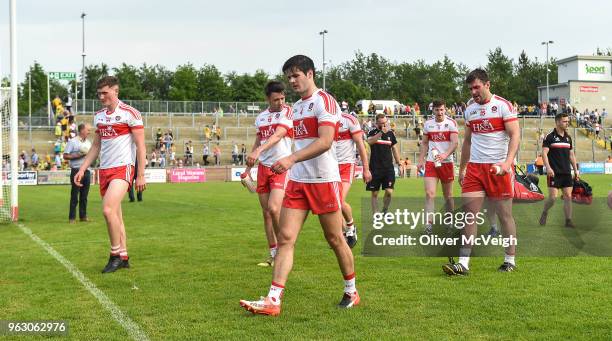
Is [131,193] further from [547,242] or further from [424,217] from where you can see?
[547,242]

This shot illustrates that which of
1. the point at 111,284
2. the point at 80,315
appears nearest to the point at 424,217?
the point at 111,284

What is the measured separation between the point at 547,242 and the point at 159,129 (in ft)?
125

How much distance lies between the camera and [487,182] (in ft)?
26.8

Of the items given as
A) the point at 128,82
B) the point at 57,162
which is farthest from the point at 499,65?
the point at 57,162

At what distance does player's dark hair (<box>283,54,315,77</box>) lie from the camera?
6.00 meters

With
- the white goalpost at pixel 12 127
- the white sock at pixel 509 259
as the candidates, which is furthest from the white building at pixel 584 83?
the white sock at pixel 509 259

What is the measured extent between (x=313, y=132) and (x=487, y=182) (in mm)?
2955

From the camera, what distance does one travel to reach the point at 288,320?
582cm

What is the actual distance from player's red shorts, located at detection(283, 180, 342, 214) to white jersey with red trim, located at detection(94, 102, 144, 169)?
3.28 metres

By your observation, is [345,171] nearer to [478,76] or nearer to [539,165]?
[478,76]

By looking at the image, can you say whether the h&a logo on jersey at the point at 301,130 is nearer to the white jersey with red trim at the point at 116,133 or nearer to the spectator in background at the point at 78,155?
the white jersey with red trim at the point at 116,133

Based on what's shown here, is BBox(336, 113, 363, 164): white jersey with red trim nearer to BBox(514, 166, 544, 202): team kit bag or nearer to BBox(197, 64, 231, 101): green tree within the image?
BBox(514, 166, 544, 202): team kit bag

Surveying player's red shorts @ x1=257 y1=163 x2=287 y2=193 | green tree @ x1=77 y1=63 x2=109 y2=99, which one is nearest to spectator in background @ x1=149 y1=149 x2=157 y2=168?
player's red shorts @ x1=257 y1=163 x2=287 y2=193

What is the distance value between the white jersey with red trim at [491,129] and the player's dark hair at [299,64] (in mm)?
3015
